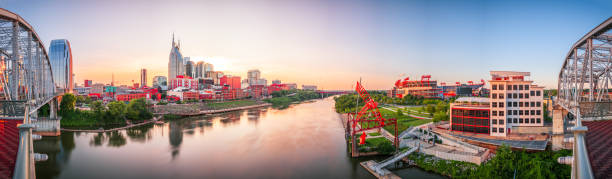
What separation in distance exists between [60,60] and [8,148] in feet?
134

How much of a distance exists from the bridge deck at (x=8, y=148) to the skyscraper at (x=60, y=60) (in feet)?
121

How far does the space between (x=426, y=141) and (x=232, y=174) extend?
28.8 feet

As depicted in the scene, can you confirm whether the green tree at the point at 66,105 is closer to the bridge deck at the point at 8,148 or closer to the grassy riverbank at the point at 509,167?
the bridge deck at the point at 8,148

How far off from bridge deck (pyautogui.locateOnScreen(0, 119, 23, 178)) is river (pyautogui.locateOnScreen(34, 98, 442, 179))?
207 inches

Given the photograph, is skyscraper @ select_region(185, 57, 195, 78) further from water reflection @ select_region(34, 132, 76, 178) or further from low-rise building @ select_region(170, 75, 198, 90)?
water reflection @ select_region(34, 132, 76, 178)

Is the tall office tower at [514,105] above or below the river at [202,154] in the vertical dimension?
above

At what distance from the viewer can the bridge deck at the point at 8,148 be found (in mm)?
3486

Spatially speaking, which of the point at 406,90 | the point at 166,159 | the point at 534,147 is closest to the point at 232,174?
the point at 166,159

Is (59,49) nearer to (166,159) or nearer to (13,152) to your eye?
(166,159)

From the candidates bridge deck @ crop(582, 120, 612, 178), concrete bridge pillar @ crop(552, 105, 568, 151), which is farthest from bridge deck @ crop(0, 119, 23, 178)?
concrete bridge pillar @ crop(552, 105, 568, 151)

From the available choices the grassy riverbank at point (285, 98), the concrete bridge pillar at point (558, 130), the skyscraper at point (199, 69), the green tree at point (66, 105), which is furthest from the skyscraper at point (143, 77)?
the concrete bridge pillar at point (558, 130)

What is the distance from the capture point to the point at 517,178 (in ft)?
23.3

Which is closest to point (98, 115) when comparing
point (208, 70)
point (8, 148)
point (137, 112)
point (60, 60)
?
point (137, 112)

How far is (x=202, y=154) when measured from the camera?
12844 millimetres
